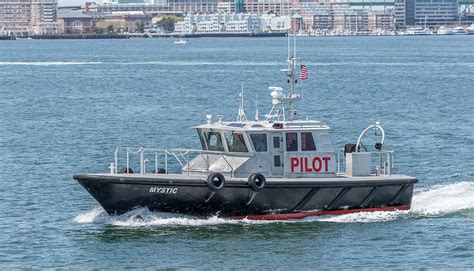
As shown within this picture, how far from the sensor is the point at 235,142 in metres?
33.4

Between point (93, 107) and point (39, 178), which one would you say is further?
point (93, 107)

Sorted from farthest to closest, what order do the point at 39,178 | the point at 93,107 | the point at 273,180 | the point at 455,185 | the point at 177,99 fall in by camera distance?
the point at 177,99
the point at 93,107
the point at 39,178
the point at 455,185
the point at 273,180

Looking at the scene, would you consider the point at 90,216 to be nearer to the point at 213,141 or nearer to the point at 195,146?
the point at 213,141

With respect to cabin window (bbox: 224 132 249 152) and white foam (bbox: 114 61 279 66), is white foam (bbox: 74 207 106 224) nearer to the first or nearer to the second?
cabin window (bbox: 224 132 249 152)

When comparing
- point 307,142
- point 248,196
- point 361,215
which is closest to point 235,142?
point 248,196

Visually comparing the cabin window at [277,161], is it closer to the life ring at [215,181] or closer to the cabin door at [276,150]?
the cabin door at [276,150]

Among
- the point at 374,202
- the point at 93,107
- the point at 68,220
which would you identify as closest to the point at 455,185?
the point at 374,202

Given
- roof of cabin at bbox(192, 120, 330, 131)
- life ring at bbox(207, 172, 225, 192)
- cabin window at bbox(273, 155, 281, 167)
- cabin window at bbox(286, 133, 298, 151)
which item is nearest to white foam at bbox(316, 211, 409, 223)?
cabin window at bbox(273, 155, 281, 167)

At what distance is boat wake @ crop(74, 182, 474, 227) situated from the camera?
32812 millimetres

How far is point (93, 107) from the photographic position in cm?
7319

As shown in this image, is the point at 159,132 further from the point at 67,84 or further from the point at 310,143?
the point at 67,84

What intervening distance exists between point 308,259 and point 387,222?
445 cm

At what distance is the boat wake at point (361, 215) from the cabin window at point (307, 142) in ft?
5.94

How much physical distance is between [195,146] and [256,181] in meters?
18.7
